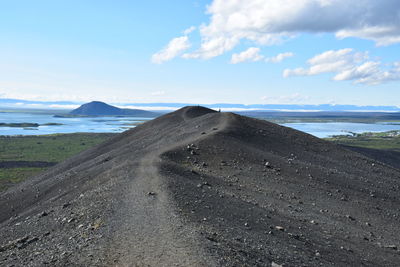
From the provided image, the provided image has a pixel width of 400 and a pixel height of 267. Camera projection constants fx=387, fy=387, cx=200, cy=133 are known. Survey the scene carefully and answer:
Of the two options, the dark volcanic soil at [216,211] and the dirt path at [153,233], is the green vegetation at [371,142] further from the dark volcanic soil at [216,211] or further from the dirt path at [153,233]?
the dirt path at [153,233]

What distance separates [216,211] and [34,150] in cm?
10324

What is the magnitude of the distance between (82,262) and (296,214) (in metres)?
14.5

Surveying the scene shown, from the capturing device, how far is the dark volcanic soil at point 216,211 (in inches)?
609

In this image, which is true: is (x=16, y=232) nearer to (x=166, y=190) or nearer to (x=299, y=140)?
(x=166, y=190)

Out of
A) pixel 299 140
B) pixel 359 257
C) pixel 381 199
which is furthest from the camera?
pixel 299 140

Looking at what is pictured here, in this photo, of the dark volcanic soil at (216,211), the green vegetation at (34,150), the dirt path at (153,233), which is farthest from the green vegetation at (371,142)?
the dirt path at (153,233)

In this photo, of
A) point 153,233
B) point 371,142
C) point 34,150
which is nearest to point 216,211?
point 153,233

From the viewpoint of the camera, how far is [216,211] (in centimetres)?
2058

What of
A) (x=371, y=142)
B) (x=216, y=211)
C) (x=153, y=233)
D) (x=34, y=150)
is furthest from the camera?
(x=371, y=142)

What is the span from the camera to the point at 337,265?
17969 millimetres

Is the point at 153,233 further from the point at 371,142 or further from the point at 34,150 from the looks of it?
the point at 371,142

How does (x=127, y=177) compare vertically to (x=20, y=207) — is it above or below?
above

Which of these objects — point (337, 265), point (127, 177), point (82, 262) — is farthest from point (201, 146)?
point (82, 262)

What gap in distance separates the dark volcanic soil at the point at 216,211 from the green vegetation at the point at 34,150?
36.2m
